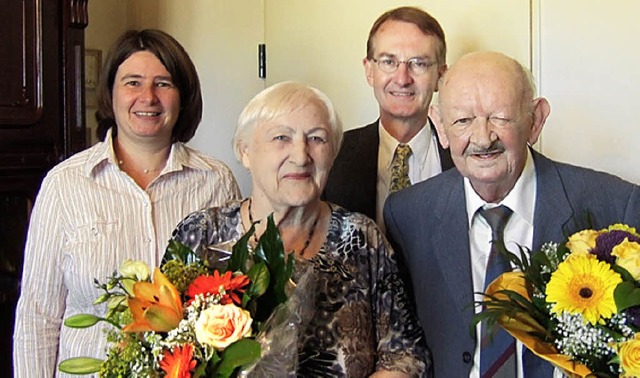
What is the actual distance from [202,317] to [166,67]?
3.27 ft

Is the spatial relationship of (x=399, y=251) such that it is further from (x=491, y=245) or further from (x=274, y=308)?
(x=274, y=308)

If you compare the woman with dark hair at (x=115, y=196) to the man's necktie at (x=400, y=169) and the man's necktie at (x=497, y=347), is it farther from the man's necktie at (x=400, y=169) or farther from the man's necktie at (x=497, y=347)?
the man's necktie at (x=497, y=347)

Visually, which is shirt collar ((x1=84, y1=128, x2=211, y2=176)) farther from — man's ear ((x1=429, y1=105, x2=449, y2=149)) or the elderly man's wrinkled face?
man's ear ((x1=429, y1=105, x2=449, y2=149))

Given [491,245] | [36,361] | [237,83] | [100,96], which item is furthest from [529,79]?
[237,83]

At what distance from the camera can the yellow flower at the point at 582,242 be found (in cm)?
132

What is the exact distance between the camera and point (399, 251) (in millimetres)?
1860

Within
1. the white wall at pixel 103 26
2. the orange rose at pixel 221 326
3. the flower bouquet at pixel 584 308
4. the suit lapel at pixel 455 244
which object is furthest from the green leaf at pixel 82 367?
the white wall at pixel 103 26

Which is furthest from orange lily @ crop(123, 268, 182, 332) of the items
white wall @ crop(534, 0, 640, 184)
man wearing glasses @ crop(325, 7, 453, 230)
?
white wall @ crop(534, 0, 640, 184)

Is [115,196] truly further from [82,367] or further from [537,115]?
[537,115]

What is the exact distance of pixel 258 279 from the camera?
4.18 ft

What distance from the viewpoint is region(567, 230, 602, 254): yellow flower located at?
1323 mm

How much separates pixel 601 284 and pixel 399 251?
68 centimetres

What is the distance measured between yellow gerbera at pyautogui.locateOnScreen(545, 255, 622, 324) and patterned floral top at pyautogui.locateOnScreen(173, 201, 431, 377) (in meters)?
0.44

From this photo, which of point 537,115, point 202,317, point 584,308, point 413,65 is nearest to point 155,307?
point 202,317
